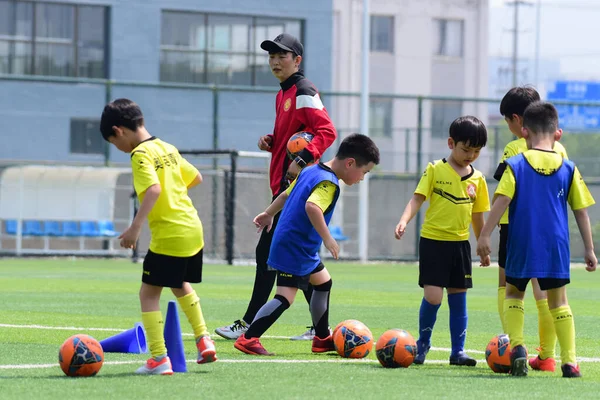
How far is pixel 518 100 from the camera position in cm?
824

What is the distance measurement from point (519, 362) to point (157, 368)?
216cm

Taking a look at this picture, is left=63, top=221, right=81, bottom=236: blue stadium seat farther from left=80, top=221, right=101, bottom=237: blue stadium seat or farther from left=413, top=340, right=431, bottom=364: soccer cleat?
left=413, top=340, right=431, bottom=364: soccer cleat

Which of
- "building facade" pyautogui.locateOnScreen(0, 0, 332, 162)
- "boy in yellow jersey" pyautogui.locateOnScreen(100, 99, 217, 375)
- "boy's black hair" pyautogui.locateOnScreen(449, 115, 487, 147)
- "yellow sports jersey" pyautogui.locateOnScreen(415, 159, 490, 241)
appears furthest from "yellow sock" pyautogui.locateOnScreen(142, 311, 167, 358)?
"building facade" pyautogui.locateOnScreen(0, 0, 332, 162)

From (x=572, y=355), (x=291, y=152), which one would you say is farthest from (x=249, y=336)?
(x=572, y=355)

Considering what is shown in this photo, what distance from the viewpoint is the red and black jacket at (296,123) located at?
8992mm

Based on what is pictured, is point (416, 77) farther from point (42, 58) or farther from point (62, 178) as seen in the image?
point (62, 178)

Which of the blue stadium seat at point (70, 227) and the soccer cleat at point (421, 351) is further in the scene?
the blue stadium seat at point (70, 227)

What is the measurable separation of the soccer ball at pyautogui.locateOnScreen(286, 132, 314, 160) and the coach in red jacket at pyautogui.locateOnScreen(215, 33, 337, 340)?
0.18 ft

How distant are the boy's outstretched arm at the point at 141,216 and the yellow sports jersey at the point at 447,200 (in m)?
1.95

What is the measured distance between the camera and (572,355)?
725 cm

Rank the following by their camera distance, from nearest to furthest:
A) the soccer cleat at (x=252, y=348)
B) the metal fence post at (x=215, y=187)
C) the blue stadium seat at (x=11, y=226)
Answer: the soccer cleat at (x=252, y=348)
the metal fence post at (x=215, y=187)
the blue stadium seat at (x=11, y=226)

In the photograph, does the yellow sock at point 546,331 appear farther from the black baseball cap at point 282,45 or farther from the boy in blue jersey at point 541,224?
the black baseball cap at point 282,45

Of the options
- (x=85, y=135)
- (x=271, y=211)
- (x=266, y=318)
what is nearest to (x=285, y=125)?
(x=271, y=211)

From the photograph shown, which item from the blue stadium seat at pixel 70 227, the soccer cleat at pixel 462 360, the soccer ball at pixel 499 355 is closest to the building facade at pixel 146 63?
the blue stadium seat at pixel 70 227
